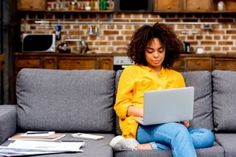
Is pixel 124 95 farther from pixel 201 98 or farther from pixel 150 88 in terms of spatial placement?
pixel 201 98

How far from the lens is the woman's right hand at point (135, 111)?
278cm

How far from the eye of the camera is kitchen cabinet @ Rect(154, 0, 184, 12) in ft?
21.9

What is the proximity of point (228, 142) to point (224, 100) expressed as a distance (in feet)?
1.35

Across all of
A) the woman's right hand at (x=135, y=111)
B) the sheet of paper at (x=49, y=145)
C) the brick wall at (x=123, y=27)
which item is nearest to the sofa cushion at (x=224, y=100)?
the woman's right hand at (x=135, y=111)

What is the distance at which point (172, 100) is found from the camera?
2.64 meters

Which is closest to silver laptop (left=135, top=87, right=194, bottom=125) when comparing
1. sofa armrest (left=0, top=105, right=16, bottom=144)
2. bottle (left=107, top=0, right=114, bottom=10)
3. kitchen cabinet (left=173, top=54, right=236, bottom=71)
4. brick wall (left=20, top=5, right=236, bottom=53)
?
sofa armrest (left=0, top=105, right=16, bottom=144)

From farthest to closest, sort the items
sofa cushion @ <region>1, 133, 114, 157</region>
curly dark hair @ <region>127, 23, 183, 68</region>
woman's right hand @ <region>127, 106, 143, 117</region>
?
curly dark hair @ <region>127, 23, 183, 68</region> < woman's right hand @ <region>127, 106, 143, 117</region> < sofa cushion @ <region>1, 133, 114, 157</region>

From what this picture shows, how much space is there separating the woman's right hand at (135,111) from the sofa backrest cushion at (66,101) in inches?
11.3

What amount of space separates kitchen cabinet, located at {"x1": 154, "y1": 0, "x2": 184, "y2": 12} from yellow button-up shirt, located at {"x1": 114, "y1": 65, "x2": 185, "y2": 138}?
152 inches

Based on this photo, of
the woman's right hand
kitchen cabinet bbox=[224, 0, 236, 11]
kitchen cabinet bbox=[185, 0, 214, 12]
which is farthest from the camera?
kitchen cabinet bbox=[224, 0, 236, 11]

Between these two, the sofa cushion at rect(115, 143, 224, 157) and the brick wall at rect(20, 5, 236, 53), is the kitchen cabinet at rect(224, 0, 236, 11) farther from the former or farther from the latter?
the sofa cushion at rect(115, 143, 224, 157)

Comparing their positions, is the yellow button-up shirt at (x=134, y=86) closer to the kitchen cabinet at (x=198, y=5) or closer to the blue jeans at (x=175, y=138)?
the blue jeans at (x=175, y=138)

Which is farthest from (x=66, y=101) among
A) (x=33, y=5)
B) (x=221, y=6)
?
(x=221, y=6)

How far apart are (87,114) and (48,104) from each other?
268 millimetres
